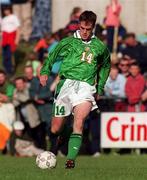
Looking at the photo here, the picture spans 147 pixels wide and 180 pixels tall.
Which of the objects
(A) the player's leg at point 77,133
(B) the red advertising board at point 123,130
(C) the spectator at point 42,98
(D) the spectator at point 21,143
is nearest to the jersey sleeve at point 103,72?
(A) the player's leg at point 77,133

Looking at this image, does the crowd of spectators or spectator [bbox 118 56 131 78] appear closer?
the crowd of spectators

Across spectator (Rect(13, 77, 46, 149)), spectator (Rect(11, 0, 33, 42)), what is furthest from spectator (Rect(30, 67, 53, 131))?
spectator (Rect(11, 0, 33, 42))

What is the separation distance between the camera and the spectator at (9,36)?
2675 centimetres

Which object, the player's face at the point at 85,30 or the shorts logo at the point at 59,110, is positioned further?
the shorts logo at the point at 59,110

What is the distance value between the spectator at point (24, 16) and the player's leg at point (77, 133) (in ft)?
53.1

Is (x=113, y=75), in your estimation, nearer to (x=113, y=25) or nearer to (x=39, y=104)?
(x=39, y=104)

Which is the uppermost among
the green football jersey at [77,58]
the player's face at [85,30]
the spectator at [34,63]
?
the player's face at [85,30]

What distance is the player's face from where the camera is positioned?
45.4ft

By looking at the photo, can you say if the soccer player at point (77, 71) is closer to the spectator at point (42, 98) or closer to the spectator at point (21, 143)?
the spectator at point (21, 143)

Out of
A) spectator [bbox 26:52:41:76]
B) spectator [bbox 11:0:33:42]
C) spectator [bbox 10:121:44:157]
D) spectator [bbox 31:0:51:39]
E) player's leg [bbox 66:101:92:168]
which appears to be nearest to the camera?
player's leg [bbox 66:101:92:168]

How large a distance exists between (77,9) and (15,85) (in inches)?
195

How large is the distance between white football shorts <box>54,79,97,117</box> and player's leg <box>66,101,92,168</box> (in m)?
0.10

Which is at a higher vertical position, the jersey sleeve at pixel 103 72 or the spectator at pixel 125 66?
the jersey sleeve at pixel 103 72

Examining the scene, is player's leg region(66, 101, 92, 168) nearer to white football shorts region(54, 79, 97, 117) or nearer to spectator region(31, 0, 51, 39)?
white football shorts region(54, 79, 97, 117)
